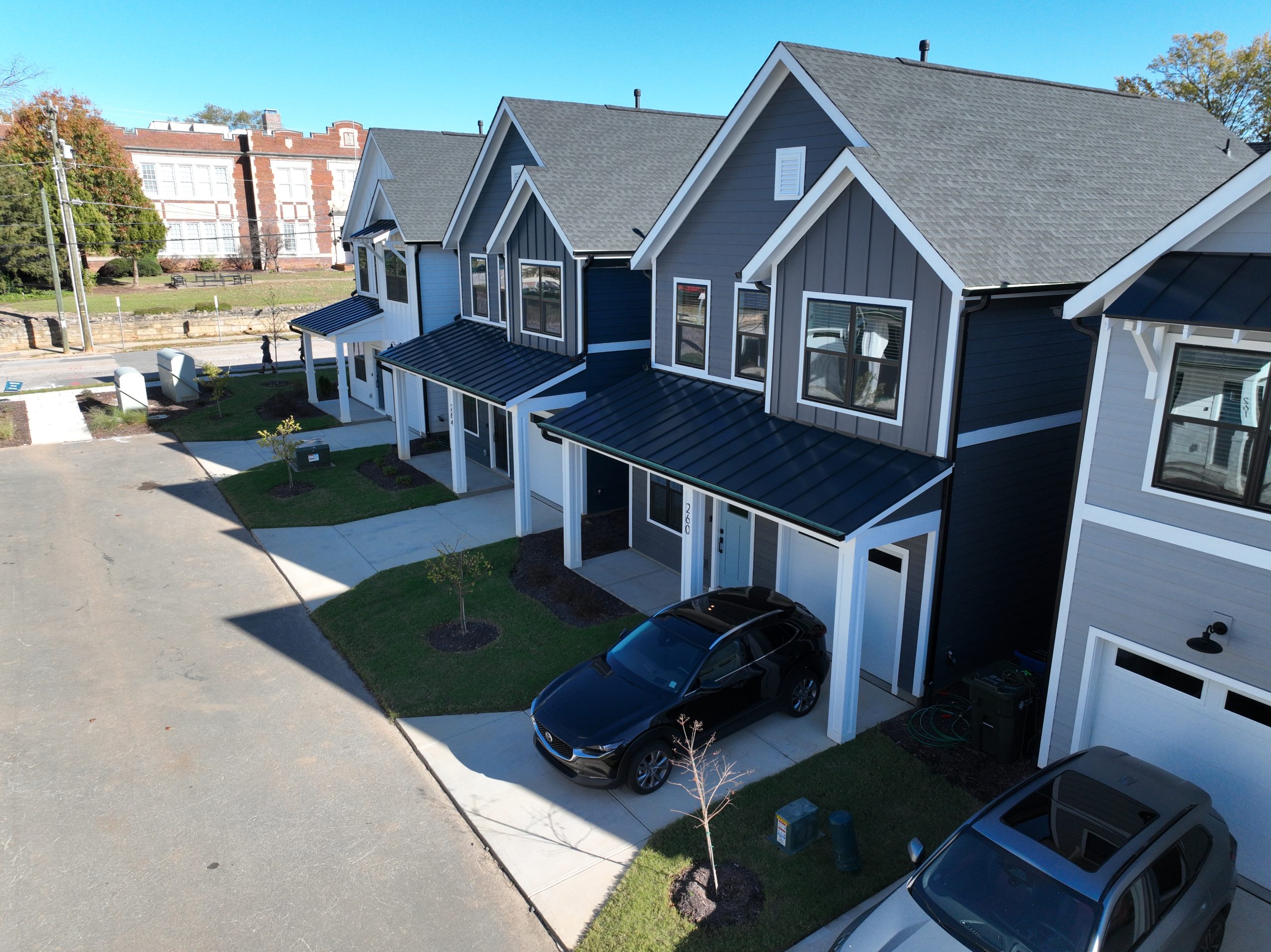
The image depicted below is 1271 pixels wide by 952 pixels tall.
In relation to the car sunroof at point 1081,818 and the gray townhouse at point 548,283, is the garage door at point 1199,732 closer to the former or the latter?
the car sunroof at point 1081,818

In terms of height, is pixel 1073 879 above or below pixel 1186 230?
below

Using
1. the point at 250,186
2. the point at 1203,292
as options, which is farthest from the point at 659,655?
the point at 250,186

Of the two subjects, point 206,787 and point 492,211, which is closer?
point 206,787

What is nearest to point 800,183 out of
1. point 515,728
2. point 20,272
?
point 515,728

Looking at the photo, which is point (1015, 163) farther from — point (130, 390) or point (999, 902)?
point (130, 390)

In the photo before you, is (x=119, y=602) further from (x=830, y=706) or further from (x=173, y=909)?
(x=830, y=706)
